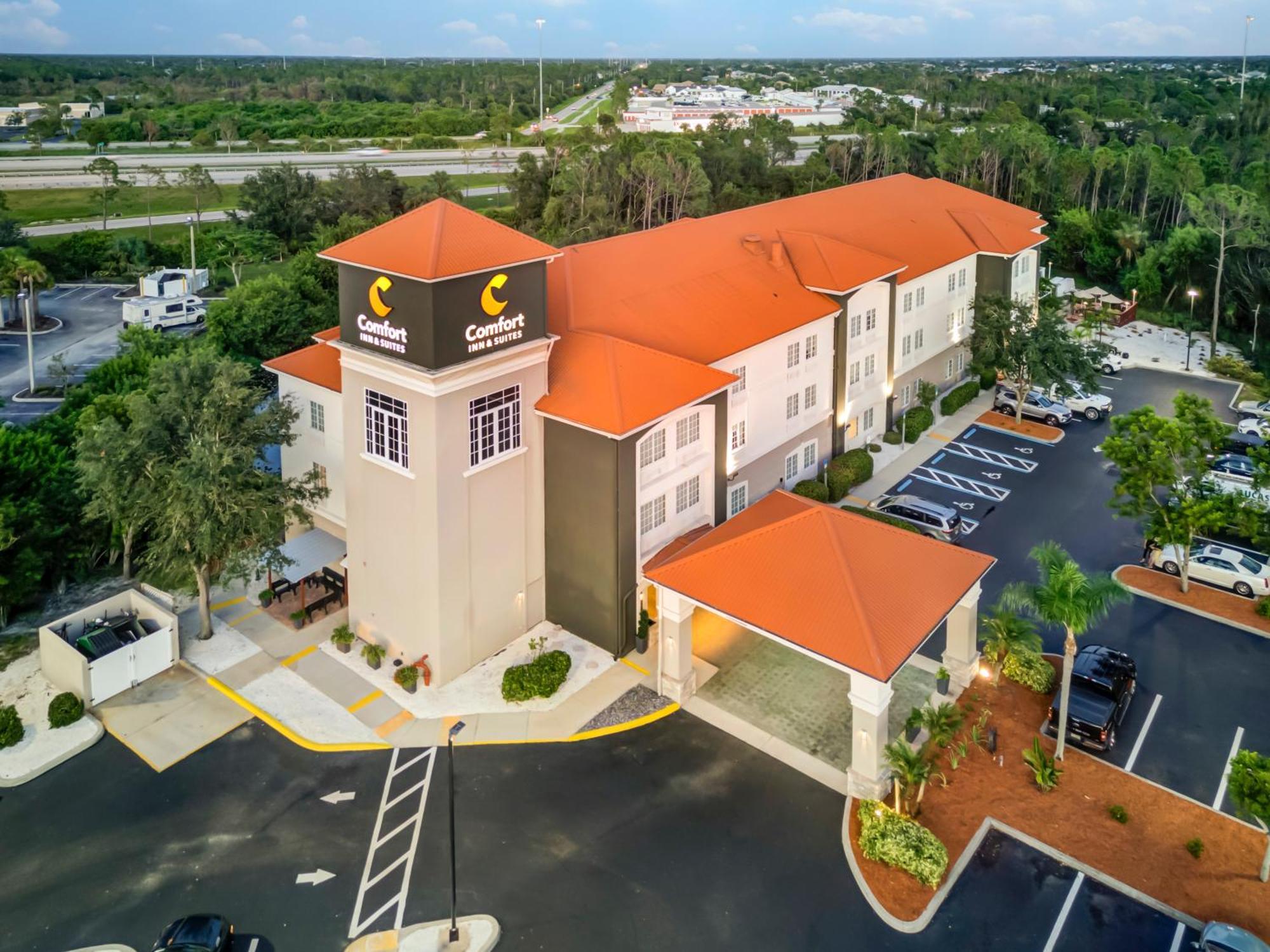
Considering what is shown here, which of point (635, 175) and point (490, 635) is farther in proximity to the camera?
point (635, 175)

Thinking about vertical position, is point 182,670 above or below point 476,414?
below

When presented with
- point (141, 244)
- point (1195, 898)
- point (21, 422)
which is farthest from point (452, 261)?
point (141, 244)

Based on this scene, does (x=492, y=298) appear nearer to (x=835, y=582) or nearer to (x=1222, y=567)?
(x=835, y=582)

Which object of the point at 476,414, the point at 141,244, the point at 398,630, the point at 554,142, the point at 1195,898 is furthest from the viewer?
the point at 554,142

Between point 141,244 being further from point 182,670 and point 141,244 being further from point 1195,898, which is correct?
point 1195,898

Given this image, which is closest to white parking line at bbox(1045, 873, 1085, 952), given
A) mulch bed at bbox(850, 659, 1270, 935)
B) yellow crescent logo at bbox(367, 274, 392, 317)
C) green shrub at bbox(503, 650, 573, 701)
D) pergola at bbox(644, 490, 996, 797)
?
mulch bed at bbox(850, 659, 1270, 935)

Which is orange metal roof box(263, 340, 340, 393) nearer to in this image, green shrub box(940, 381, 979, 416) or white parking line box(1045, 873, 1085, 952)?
white parking line box(1045, 873, 1085, 952)

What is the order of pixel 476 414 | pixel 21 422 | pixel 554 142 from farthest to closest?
1. pixel 554 142
2. pixel 21 422
3. pixel 476 414
